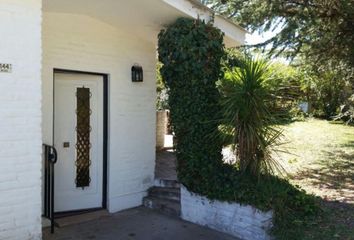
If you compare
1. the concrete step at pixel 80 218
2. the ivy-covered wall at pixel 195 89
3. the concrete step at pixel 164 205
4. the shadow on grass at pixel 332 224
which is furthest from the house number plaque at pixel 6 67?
the shadow on grass at pixel 332 224

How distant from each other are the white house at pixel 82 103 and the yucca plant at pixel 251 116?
126cm

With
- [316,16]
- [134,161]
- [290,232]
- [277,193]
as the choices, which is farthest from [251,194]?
[316,16]

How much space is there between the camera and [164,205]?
7.53m

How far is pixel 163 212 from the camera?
7.49 metres

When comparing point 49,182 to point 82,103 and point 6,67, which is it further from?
point 6,67

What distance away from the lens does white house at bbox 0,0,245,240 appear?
5.05 meters

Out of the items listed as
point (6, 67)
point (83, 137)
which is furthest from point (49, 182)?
point (6, 67)

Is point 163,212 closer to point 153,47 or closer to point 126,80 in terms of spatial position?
point 126,80

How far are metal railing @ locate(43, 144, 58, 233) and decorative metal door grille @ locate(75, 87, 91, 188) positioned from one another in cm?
91

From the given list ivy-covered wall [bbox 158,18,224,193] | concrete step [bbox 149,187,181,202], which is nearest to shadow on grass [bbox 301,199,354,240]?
ivy-covered wall [bbox 158,18,224,193]

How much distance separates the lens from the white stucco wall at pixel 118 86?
21.7ft

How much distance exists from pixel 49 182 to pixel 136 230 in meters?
1.54

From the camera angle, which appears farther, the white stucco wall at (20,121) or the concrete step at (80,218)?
the concrete step at (80,218)

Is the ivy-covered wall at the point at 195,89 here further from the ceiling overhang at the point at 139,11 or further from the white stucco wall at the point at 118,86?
the white stucco wall at the point at 118,86
